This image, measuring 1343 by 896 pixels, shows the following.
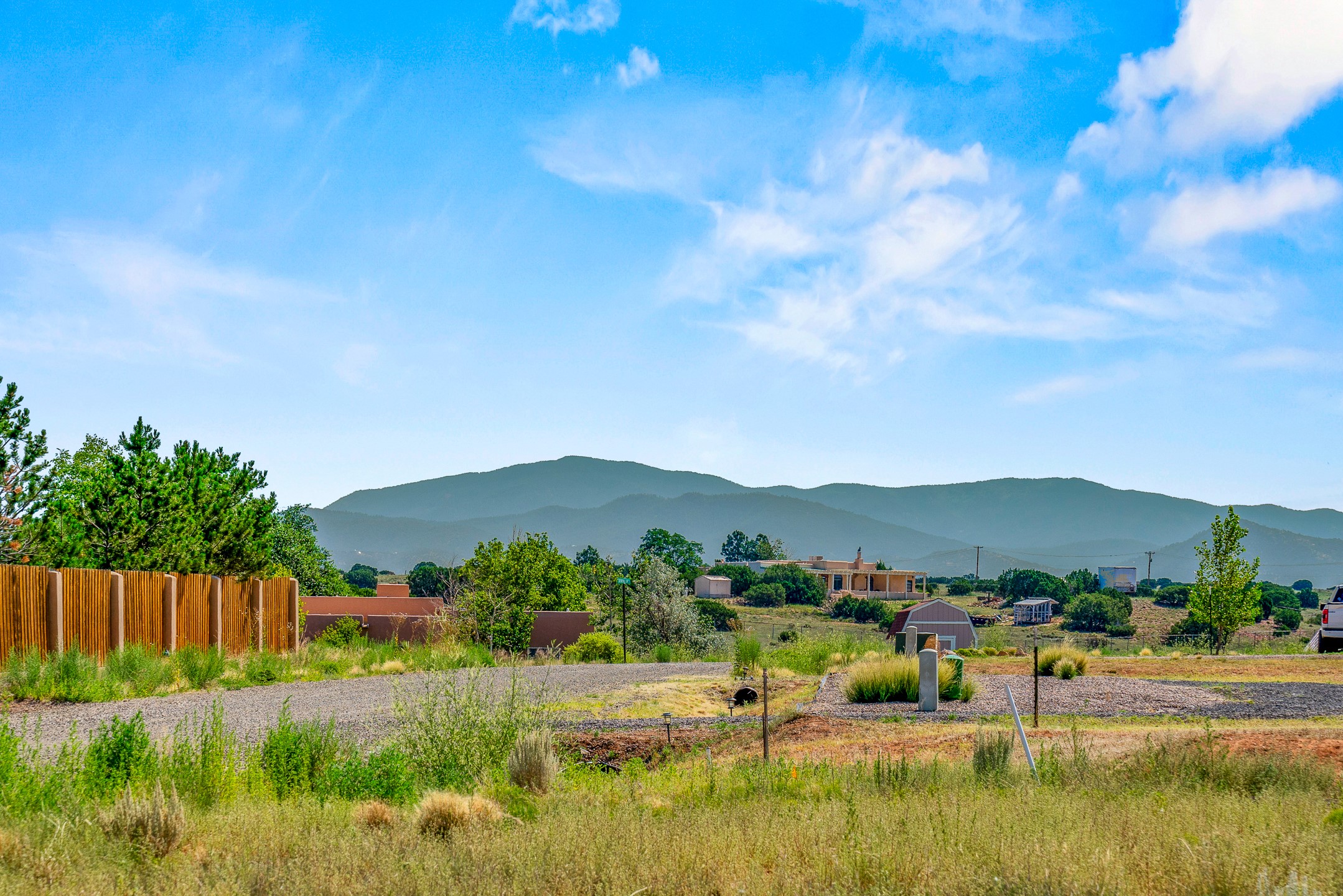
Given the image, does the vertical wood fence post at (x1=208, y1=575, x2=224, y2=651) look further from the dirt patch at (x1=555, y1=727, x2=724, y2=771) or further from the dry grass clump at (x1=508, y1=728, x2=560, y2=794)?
the dry grass clump at (x1=508, y1=728, x2=560, y2=794)

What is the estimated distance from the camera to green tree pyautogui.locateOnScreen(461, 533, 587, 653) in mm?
32594

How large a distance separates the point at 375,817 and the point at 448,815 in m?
0.50

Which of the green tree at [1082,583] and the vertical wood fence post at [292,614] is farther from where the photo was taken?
the green tree at [1082,583]

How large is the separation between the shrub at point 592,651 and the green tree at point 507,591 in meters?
1.86

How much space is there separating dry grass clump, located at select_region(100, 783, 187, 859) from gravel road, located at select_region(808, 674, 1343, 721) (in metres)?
9.17

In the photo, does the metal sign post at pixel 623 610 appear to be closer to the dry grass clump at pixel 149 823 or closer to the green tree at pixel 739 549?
the dry grass clump at pixel 149 823

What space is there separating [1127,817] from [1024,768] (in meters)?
2.13

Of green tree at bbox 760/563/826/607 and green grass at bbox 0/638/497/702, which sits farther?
green tree at bbox 760/563/826/607

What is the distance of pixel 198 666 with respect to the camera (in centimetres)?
1639

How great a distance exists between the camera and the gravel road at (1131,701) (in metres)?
12.9

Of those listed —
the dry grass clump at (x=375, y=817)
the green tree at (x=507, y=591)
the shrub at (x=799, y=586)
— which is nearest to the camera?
the dry grass clump at (x=375, y=817)

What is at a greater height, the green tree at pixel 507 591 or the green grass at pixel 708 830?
the green grass at pixel 708 830

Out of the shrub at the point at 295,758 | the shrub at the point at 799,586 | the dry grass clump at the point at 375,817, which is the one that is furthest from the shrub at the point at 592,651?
the shrub at the point at 799,586

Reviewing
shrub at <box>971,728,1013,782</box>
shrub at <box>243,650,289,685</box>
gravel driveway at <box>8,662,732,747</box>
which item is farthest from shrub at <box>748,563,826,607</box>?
shrub at <box>971,728,1013,782</box>
